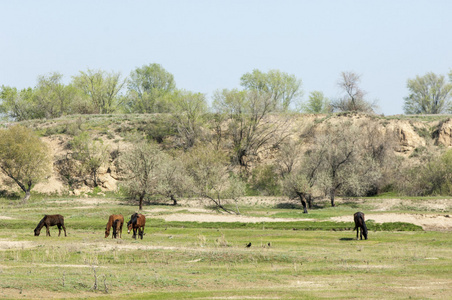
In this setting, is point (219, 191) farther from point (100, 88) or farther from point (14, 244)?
point (100, 88)

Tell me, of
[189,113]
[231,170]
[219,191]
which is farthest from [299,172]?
[189,113]

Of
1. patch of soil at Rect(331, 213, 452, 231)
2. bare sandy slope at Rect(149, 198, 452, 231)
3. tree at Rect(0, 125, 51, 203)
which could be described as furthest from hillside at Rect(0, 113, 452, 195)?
patch of soil at Rect(331, 213, 452, 231)

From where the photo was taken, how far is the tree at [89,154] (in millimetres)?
90188

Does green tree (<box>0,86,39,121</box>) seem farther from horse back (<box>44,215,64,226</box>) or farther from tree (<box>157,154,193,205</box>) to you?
horse back (<box>44,215,64,226</box>)

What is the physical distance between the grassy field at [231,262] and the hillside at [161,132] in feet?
131

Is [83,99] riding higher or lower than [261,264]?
higher

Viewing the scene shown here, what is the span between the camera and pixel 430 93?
13038cm

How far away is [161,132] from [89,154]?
1710 centimetres

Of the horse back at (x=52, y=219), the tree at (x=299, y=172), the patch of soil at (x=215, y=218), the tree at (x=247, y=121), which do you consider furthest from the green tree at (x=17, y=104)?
the horse back at (x=52, y=219)

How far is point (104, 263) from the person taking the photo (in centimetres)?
3000

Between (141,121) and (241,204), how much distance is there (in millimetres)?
44066

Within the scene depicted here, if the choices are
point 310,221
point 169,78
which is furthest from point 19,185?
point 169,78

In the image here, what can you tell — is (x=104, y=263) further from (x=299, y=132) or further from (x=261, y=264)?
(x=299, y=132)

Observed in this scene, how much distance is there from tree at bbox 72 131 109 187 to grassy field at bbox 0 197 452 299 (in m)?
38.2
